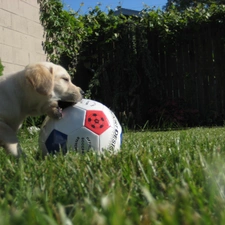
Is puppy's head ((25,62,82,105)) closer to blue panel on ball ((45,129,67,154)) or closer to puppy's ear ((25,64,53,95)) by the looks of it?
puppy's ear ((25,64,53,95))

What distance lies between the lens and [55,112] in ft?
10.3

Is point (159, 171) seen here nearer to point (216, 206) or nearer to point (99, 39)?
point (216, 206)

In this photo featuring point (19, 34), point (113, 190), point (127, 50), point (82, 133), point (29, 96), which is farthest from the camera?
point (127, 50)

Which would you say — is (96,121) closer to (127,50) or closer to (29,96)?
(29,96)

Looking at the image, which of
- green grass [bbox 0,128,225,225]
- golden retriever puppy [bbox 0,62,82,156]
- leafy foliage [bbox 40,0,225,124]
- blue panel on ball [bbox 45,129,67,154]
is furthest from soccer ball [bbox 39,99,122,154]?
leafy foliage [bbox 40,0,225,124]

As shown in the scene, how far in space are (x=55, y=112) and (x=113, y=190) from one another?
5.86ft

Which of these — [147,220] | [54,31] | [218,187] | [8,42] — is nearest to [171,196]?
[218,187]

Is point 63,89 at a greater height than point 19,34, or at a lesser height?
lesser

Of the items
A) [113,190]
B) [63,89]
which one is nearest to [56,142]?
[63,89]

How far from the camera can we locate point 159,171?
5.94ft

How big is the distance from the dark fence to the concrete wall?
2025mm

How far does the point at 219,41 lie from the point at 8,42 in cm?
535

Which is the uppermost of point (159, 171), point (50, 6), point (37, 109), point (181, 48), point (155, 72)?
point (50, 6)

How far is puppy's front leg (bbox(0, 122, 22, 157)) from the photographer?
3066 mm
